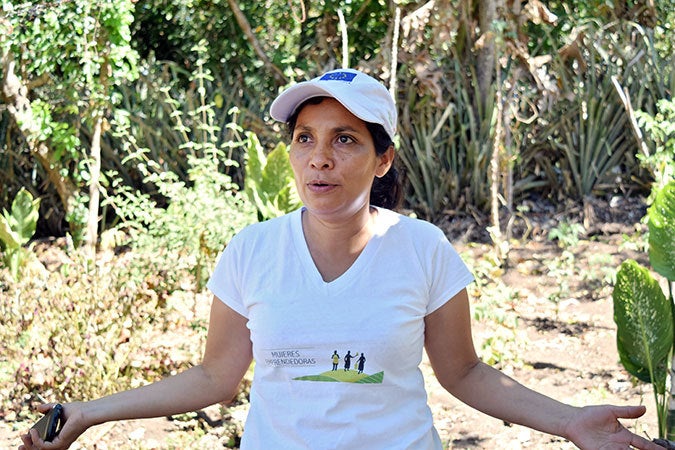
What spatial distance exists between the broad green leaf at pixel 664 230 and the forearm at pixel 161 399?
1.85 meters

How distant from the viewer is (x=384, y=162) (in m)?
2.22

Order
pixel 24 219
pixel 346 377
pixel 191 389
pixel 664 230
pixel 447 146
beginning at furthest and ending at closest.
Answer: pixel 447 146 → pixel 24 219 → pixel 664 230 → pixel 191 389 → pixel 346 377

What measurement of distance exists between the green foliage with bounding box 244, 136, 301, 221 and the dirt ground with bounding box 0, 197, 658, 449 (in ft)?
4.60

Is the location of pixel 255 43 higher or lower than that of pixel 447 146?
higher

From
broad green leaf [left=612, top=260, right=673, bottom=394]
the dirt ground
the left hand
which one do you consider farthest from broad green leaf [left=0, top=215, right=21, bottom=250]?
the left hand

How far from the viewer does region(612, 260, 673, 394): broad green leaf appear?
342 cm

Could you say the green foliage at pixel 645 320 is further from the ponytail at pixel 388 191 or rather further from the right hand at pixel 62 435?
the right hand at pixel 62 435

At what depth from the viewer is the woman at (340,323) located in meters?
1.95

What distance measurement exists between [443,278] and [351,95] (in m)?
0.46

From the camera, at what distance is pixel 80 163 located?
639cm

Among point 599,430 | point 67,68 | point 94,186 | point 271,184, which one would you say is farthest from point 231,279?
point 94,186

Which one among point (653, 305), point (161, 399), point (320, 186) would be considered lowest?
point (653, 305)

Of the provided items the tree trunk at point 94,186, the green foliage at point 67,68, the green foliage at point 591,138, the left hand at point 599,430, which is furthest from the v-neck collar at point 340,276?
the green foliage at point 591,138

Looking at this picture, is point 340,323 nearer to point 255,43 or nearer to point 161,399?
point 161,399
